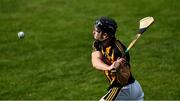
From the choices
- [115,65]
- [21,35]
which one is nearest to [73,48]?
[21,35]

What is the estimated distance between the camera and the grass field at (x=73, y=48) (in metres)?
14.1

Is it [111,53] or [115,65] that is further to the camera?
[111,53]

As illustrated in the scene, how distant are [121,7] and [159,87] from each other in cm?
739

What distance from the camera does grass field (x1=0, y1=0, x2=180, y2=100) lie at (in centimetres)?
1405

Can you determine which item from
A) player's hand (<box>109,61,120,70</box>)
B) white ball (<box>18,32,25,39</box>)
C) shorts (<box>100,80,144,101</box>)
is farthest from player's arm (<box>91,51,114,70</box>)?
white ball (<box>18,32,25,39</box>)

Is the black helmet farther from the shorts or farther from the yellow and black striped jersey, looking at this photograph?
the shorts

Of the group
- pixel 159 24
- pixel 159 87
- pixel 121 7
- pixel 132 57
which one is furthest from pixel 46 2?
pixel 159 87

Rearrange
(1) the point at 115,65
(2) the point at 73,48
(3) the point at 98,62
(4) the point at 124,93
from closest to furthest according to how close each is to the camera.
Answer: (1) the point at 115,65
(3) the point at 98,62
(4) the point at 124,93
(2) the point at 73,48

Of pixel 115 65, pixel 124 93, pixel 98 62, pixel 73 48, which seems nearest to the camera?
pixel 115 65

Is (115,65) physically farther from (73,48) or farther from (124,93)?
(73,48)

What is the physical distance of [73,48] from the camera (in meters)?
17.0

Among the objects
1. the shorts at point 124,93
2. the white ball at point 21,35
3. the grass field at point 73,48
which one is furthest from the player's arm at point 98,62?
the white ball at point 21,35

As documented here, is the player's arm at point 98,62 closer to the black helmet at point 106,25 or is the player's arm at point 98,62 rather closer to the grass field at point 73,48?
the black helmet at point 106,25

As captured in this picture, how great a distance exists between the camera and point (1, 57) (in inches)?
650
